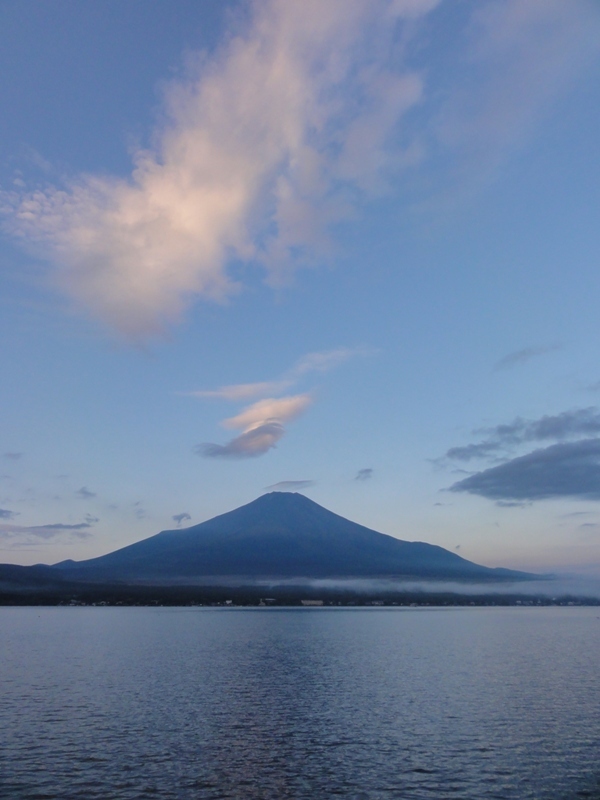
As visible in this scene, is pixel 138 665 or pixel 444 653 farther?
pixel 444 653

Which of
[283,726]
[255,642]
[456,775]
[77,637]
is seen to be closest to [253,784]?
[456,775]

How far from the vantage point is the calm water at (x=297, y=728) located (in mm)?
23594

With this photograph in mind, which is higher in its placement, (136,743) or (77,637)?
(77,637)

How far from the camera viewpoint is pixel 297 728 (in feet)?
108

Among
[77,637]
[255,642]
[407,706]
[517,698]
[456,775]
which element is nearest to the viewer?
[456,775]

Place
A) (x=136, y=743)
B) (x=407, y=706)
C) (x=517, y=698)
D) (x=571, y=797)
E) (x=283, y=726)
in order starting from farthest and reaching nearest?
1. (x=517, y=698)
2. (x=407, y=706)
3. (x=283, y=726)
4. (x=136, y=743)
5. (x=571, y=797)

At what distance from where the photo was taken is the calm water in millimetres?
23594

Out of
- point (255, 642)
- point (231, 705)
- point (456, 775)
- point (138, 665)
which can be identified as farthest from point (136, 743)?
point (255, 642)

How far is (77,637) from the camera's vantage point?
98000 mm

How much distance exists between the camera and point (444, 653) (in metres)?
74.2

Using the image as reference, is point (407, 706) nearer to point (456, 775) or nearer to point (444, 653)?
point (456, 775)

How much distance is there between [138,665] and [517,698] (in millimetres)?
34214

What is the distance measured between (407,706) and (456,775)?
48.5 ft

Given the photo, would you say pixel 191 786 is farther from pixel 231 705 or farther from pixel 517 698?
pixel 517 698
